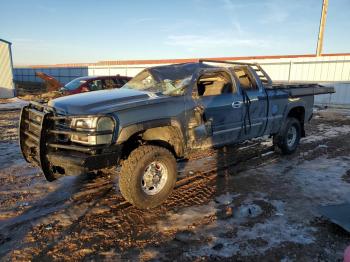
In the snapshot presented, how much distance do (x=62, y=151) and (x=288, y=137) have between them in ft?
16.8

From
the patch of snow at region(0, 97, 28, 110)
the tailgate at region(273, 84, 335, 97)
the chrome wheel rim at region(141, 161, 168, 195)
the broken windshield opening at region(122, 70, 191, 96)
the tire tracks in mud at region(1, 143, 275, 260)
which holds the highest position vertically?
the broken windshield opening at region(122, 70, 191, 96)

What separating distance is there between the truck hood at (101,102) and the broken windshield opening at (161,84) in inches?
10.2

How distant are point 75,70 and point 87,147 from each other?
29.7 meters

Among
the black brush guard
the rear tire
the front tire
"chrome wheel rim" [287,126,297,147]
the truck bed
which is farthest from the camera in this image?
"chrome wheel rim" [287,126,297,147]

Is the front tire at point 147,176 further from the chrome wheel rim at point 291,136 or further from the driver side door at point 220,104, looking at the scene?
the chrome wheel rim at point 291,136

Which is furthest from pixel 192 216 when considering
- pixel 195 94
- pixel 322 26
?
pixel 322 26

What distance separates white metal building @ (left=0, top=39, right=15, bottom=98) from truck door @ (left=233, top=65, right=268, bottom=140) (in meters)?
19.6

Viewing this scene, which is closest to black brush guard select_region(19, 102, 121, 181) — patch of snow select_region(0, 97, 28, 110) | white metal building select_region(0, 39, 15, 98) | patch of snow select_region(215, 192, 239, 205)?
patch of snow select_region(215, 192, 239, 205)

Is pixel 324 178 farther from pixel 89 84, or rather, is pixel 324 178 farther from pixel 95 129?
pixel 89 84

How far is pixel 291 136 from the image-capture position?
7059 mm

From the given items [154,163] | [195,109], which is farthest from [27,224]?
[195,109]

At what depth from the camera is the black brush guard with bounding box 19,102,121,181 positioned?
3.67 metres

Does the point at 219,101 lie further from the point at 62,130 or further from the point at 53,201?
the point at 53,201

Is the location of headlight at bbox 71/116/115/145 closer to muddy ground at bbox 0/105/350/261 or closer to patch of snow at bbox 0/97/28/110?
muddy ground at bbox 0/105/350/261
